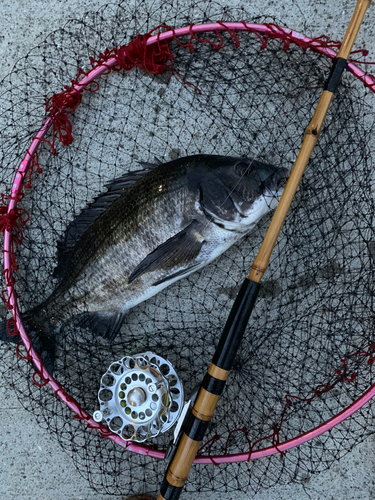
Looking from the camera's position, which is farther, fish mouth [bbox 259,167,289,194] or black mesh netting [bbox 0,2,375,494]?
black mesh netting [bbox 0,2,375,494]

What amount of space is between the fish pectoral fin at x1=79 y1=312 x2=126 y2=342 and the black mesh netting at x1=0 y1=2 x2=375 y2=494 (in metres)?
0.13

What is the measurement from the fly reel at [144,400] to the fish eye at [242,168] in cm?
114

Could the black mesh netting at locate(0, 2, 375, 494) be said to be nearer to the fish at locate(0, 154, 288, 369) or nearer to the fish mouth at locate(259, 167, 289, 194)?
the fish at locate(0, 154, 288, 369)

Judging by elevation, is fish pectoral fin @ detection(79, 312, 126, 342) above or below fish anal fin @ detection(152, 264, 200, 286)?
below

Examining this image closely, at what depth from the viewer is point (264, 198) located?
7.16ft

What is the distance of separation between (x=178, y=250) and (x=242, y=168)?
0.56 m

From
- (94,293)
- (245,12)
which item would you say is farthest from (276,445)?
(245,12)

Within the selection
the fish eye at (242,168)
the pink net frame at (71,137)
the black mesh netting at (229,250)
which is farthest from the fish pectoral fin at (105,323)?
the fish eye at (242,168)

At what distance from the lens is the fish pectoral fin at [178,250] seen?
222 centimetres

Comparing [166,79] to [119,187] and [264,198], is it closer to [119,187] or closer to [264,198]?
[119,187]

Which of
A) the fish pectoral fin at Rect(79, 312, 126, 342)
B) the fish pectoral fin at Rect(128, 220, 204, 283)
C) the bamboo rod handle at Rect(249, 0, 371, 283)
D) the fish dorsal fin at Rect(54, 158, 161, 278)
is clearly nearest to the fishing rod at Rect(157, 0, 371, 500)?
the bamboo rod handle at Rect(249, 0, 371, 283)

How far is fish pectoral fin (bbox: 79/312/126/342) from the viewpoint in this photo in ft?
8.19

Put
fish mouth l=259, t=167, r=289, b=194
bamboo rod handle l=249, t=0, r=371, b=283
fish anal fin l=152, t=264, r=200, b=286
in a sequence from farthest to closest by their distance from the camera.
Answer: fish anal fin l=152, t=264, r=200, b=286 → fish mouth l=259, t=167, r=289, b=194 → bamboo rod handle l=249, t=0, r=371, b=283

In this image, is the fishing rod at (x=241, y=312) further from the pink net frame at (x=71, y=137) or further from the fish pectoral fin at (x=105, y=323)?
the fish pectoral fin at (x=105, y=323)
